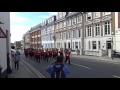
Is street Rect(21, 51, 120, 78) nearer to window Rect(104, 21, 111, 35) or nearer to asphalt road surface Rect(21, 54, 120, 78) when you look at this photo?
asphalt road surface Rect(21, 54, 120, 78)

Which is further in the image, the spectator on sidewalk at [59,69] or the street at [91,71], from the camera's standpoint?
the street at [91,71]

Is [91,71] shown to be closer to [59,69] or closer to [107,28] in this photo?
[59,69]

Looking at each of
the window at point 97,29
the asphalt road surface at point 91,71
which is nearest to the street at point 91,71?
the asphalt road surface at point 91,71

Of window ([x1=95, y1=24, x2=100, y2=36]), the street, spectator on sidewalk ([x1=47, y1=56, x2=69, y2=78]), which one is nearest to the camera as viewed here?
spectator on sidewalk ([x1=47, y1=56, x2=69, y2=78])

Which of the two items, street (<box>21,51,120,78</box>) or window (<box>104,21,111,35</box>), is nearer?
street (<box>21,51,120,78</box>)

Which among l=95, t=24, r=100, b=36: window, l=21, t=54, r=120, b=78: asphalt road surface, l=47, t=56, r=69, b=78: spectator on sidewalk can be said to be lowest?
l=21, t=54, r=120, b=78: asphalt road surface

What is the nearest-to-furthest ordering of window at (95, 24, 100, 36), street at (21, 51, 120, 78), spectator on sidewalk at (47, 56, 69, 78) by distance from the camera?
spectator on sidewalk at (47, 56, 69, 78), street at (21, 51, 120, 78), window at (95, 24, 100, 36)

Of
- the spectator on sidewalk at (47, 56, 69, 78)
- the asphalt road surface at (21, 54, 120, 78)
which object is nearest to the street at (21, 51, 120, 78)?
the asphalt road surface at (21, 54, 120, 78)

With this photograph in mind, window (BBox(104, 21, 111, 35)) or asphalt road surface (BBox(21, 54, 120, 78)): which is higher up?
window (BBox(104, 21, 111, 35))

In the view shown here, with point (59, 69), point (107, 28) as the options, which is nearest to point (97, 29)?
point (107, 28)

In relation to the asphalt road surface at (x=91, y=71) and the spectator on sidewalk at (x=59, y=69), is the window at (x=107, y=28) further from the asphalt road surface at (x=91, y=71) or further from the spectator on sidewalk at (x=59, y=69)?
the spectator on sidewalk at (x=59, y=69)
